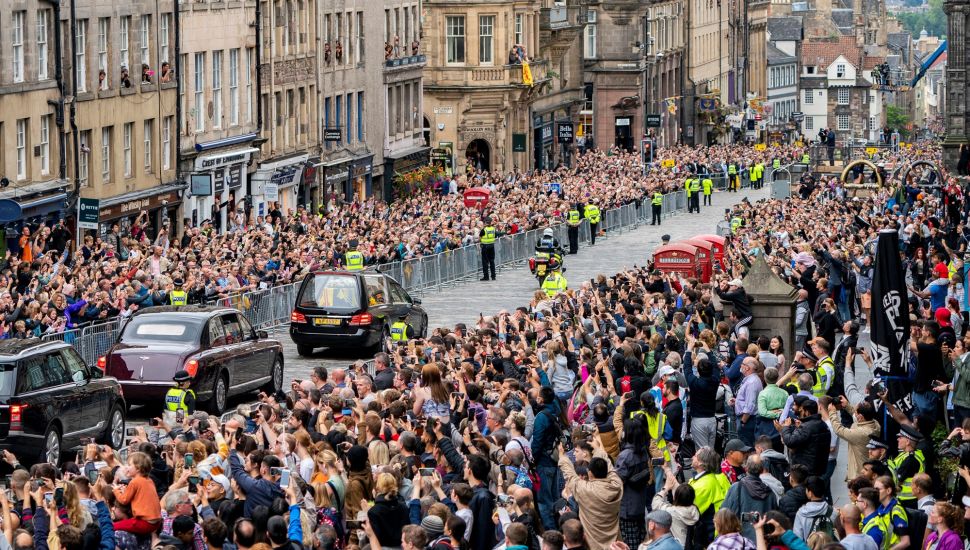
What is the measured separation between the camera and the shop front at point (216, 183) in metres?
52.1

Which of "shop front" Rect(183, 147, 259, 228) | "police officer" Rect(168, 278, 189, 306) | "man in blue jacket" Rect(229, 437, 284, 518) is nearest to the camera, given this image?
"man in blue jacket" Rect(229, 437, 284, 518)

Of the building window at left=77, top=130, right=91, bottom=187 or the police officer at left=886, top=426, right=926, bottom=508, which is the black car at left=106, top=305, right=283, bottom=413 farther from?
the building window at left=77, top=130, right=91, bottom=187

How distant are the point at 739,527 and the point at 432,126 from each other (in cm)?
6571

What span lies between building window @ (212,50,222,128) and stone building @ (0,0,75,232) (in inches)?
373

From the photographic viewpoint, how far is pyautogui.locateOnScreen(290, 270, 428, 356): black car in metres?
32.9

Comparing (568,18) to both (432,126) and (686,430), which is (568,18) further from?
(686,430)

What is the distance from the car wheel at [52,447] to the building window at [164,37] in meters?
29.8

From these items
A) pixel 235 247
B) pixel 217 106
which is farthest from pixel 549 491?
pixel 217 106

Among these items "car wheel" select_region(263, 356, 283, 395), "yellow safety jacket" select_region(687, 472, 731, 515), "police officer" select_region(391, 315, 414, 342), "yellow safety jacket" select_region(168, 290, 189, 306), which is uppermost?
"yellow safety jacket" select_region(687, 472, 731, 515)

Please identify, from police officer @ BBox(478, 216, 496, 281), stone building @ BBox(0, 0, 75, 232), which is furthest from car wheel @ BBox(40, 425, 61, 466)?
police officer @ BBox(478, 216, 496, 281)

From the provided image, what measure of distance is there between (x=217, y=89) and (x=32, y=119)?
11.8 m

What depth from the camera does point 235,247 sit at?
137 ft

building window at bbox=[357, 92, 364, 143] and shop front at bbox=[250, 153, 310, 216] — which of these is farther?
building window at bbox=[357, 92, 364, 143]

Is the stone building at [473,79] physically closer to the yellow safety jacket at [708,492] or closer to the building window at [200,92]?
the building window at [200,92]
